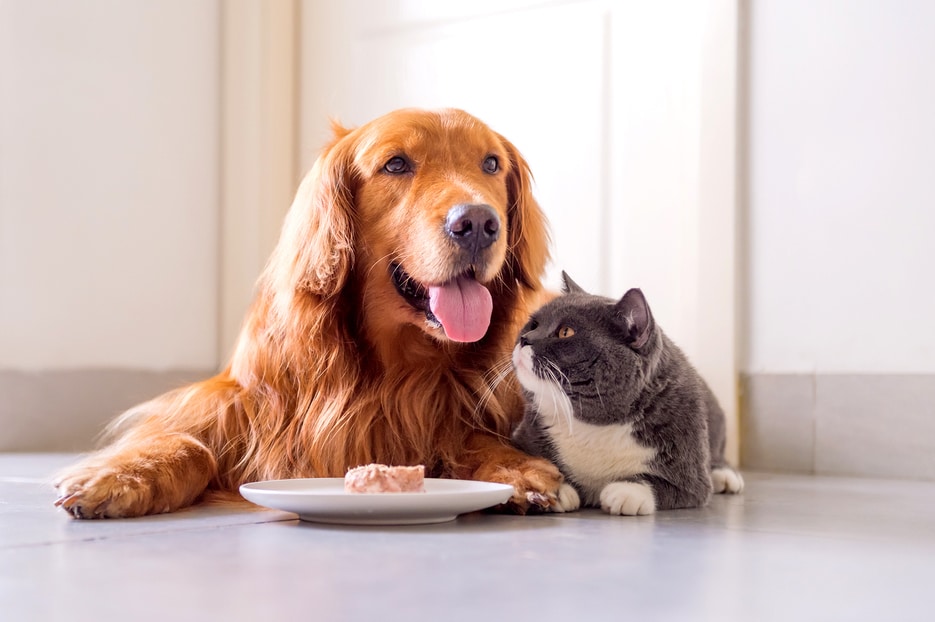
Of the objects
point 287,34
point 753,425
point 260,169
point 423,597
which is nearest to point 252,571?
point 423,597

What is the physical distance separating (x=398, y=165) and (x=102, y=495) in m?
0.77

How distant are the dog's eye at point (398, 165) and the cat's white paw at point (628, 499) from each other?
0.68 meters

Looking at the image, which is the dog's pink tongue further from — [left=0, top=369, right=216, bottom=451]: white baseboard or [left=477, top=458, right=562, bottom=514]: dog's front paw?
[left=0, top=369, right=216, bottom=451]: white baseboard

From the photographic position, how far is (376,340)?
6.23 feet

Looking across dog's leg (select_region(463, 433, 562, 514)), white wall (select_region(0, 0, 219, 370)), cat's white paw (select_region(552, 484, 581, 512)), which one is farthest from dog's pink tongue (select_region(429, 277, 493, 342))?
white wall (select_region(0, 0, 219, 370))

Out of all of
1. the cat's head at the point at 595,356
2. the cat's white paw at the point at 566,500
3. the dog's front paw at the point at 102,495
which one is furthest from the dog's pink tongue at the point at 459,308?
the dog's front paw at the point at 102,495

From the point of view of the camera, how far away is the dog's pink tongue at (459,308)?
1787mm

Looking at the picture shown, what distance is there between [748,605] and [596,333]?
0.75 metres

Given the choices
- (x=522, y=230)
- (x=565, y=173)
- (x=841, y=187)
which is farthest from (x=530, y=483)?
(x=565, y=173)

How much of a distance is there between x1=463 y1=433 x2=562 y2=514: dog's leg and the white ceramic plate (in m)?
0.13

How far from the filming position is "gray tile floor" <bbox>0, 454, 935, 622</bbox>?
38.9 inches

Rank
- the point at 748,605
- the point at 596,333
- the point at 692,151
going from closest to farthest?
the point at 748,605 → the point at 596,333 → the point at 692,151

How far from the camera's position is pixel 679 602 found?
1025 millimetres

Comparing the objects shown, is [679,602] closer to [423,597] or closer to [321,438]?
[423,597]
